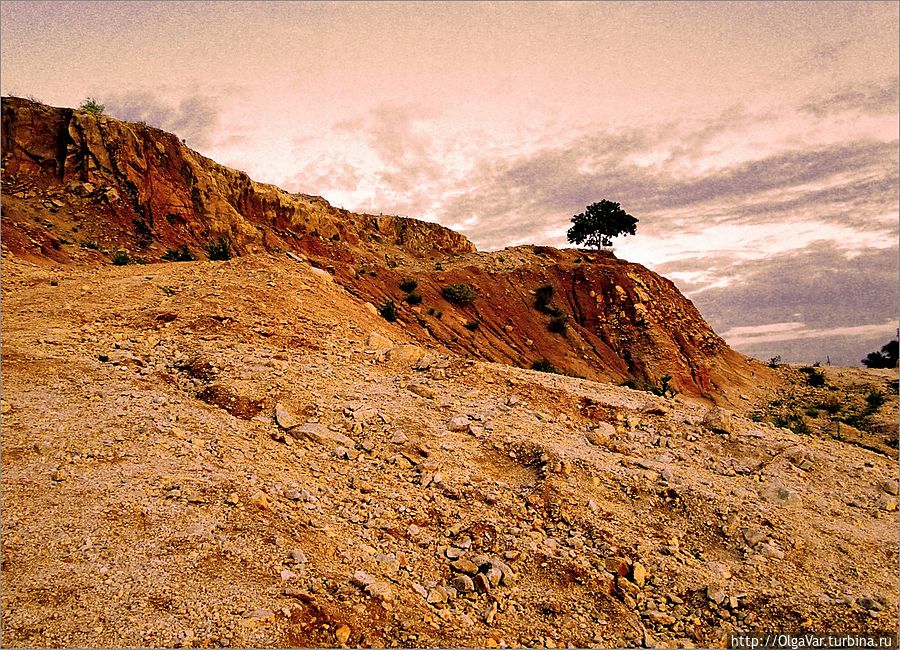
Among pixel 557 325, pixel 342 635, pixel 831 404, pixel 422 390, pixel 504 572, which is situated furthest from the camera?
pixel 557 325

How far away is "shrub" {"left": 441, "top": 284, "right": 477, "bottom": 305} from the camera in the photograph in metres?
30.1

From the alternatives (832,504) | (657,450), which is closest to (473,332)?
(657,450)

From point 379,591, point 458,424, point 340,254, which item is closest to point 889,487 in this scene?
point 458,424

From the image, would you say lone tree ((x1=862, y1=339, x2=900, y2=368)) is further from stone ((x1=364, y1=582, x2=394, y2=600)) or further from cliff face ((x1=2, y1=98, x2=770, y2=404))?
stone ((x1=364, y1=582, x2=394, y2=600))

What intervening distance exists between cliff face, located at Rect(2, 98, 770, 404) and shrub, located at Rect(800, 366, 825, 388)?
3.27m

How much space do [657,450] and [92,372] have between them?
10.7m

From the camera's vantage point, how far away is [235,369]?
29.9 feet

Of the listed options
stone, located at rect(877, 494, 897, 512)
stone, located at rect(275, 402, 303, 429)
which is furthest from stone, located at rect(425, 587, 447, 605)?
stone, located at rect(877, 494, 897, 512)

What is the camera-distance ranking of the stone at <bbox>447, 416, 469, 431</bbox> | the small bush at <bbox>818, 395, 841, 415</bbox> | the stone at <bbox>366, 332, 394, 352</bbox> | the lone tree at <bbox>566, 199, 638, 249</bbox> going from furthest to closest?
the lone tree at <bbox>566, 199, 638, 249</bbox> < the small bush at <bbox>818, 395, 841, 415</bbox> < the stone at <bbox>366, 332, 394, 352</bbox> < the stone at <bbox>447, 416, 469, 431</bbox>

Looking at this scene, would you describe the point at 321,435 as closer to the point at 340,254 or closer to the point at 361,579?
the point at 361,579

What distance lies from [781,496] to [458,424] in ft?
19.3

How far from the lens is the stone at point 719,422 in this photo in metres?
10.8

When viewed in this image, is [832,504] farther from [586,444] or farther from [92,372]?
[92,372]

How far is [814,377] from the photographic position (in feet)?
114
